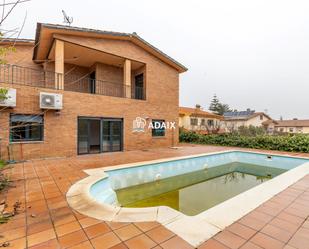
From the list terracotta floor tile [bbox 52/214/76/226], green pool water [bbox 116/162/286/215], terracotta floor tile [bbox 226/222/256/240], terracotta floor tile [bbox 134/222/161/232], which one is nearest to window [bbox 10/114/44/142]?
green pool water [bbox 116/162/286/215]

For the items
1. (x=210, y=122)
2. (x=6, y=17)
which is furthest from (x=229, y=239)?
(x=210, y=122)

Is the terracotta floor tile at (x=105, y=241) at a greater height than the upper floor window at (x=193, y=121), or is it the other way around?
the upper floor window at (x=193, y=121)

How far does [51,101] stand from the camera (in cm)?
877

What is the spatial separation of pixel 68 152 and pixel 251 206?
897cm

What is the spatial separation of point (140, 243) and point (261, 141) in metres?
14.5

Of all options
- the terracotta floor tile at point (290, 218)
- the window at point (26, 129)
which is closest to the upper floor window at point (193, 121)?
the window at point (26, 129)

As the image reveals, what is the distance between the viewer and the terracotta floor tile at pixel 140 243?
2457mm

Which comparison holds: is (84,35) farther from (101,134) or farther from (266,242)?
(266,242)

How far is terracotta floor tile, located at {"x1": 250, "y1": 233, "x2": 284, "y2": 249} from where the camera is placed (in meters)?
2.49

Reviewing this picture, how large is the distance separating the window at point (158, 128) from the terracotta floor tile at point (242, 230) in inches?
437

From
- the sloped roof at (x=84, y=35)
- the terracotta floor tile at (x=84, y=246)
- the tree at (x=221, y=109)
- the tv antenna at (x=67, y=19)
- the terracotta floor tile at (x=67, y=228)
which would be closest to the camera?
the terracotta floor tile at (x=84, y=246)

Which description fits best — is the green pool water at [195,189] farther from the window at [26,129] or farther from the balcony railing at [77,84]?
the balcony railing at [77,84]

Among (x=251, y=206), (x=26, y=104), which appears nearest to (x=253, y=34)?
(x=251, y=206)

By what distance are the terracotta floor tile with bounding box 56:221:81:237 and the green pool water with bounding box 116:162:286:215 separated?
2593 millimetres
